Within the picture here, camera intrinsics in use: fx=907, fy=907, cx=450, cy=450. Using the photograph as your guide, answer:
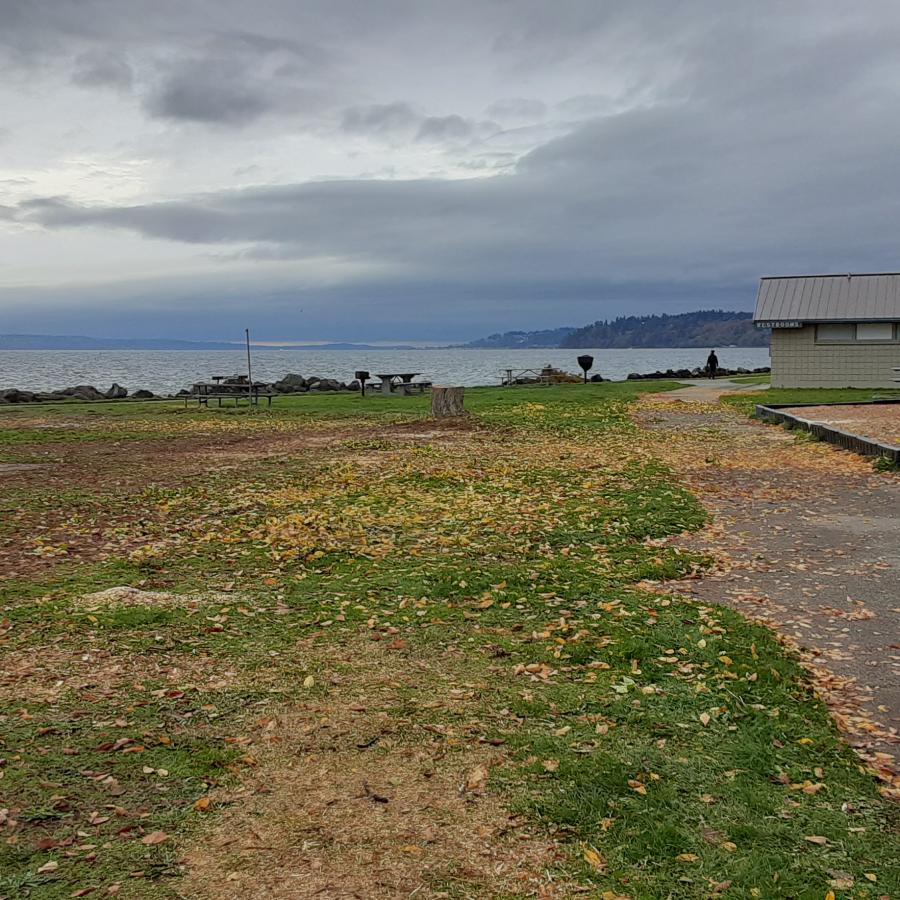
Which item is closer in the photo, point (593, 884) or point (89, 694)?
point (593, 884)

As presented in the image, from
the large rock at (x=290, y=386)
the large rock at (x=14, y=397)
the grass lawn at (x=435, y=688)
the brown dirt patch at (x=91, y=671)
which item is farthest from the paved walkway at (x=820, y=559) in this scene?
the large rock at (x=14, y=397)

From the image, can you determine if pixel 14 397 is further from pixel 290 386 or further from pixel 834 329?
pixel 834 329

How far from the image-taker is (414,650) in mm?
6539

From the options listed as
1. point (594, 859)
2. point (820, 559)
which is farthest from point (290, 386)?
point (594, 859)

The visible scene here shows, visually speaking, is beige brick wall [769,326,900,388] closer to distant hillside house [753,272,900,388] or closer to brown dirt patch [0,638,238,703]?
distant hillside house [753,272,900,388]

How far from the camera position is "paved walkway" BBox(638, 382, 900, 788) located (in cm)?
582

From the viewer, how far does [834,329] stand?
1453 inches

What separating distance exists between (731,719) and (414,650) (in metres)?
2.27

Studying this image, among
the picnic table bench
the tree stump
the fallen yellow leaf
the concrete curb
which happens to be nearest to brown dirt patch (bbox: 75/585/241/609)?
the fallen yellow leaf

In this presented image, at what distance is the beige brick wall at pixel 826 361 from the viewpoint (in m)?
36.4

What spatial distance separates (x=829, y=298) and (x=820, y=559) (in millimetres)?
31499

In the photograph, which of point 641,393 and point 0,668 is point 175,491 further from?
point 641,393

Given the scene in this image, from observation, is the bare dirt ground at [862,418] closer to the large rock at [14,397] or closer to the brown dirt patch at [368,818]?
the brown dirt patch at [368,818]

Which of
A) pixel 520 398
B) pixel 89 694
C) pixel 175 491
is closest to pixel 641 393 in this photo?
pixel 520 398
